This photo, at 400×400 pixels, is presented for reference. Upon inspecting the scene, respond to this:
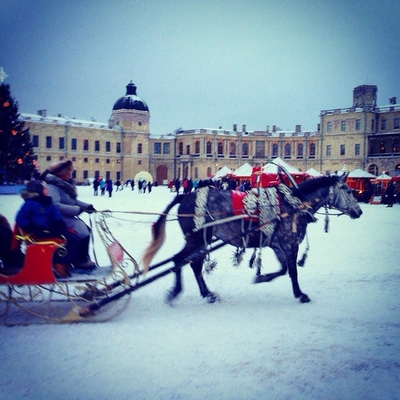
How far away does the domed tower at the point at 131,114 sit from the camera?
188 ft

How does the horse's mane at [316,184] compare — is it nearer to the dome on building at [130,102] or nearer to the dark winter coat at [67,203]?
the dark winter coat at [67,203]

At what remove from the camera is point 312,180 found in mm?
5117

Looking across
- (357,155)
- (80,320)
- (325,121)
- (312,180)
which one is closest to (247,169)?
(312,180)

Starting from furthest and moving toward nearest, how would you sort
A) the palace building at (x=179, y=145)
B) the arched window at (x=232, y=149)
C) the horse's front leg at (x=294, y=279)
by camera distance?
the arched window at (x=232, y=149)
the palace building at (x=179, y=145)
the horse's front leg at (x=294, y=279)

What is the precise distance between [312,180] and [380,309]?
5.68ft

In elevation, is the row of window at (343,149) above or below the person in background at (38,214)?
above

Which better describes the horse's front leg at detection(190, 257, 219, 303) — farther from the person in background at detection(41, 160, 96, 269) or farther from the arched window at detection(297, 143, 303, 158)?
the arched window at detection(297, 143, 303, 158)

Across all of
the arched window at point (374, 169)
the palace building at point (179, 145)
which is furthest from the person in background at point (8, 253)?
the palace building at point (179, 145)

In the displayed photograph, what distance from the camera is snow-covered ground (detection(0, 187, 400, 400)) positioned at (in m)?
2.71

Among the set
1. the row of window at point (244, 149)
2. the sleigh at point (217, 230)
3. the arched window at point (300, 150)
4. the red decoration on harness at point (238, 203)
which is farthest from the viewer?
the row of window at point (244, 149)

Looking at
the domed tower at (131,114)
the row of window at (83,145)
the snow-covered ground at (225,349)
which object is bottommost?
the snow-covered ground at (225,349)

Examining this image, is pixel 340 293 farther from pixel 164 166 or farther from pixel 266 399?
pixel 164 166

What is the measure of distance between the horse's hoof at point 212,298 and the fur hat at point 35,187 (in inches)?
86.4

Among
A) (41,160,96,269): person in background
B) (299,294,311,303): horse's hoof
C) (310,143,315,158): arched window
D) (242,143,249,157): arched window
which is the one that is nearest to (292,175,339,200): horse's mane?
(299,294,311,303): horse's hoof
